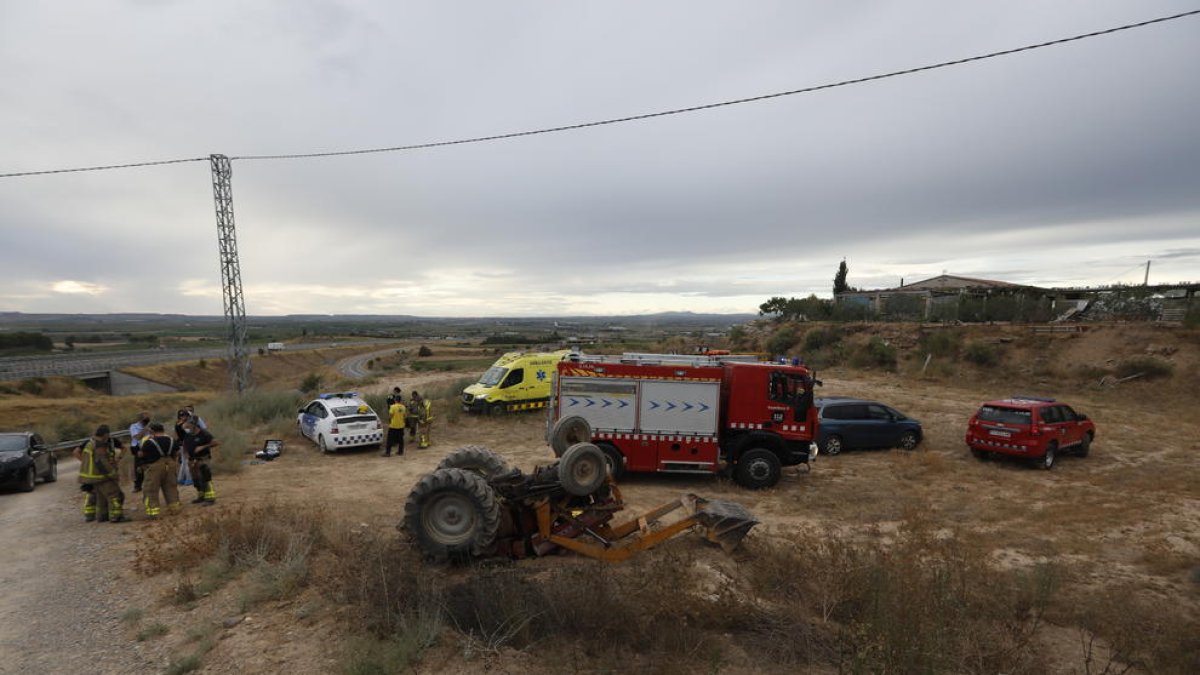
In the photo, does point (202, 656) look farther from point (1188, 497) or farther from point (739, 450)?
point (1188, 497)

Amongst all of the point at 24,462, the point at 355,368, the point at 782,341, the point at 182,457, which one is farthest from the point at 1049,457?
the point at 355,368

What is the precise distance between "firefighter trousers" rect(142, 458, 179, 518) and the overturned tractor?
529cm

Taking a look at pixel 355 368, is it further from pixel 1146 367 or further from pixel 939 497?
pixel 1146 367

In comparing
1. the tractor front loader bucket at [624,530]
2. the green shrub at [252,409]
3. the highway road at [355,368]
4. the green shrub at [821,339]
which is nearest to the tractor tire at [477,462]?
the tractor front loader bucket at [624,530]

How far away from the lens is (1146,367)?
2314cm

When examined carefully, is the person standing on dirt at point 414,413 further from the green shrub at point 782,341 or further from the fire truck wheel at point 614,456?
the green shrub at point 782,341

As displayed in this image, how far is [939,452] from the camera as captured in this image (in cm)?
1446

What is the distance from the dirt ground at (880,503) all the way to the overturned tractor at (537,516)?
437 mm

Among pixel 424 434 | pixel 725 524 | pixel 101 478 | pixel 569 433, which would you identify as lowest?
pixel 424 434

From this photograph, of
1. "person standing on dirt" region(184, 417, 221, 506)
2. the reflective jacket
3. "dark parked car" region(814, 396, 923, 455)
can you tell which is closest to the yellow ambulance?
"dark parked car" region(814, 396, 923, 455)

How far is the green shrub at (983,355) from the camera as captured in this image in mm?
27469

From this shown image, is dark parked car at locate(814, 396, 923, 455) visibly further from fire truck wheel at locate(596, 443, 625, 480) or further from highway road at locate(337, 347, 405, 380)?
highway road at locate(337, 347, 405, 380)

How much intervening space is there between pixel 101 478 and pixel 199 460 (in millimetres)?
1395

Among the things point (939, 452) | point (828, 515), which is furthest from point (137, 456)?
point (939, 452)
